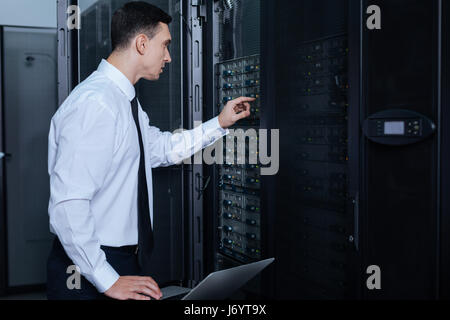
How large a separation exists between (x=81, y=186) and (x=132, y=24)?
67cm

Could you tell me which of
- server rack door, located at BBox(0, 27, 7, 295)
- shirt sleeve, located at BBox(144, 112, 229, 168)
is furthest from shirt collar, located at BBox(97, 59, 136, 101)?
server rack door, located at BBox(0, 27, 7, 295)

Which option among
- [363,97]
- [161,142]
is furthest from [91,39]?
[363,97]

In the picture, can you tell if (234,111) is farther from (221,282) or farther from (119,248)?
(221,282)

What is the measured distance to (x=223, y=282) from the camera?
1.06 metres

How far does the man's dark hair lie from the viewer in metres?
1.66

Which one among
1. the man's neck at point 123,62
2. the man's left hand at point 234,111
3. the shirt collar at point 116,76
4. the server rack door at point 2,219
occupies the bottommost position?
the server rack door at point 2,219

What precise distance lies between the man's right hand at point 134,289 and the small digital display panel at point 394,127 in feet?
2.77

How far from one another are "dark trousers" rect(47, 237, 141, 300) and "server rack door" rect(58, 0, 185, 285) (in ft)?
3.22

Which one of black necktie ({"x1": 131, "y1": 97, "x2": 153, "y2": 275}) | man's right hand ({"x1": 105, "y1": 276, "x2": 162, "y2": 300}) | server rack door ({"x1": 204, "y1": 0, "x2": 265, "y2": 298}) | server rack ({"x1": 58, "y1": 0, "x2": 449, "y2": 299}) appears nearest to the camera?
man's right hand ({"x1": 105, "y1": 276, "x2": 162, "y2": 300})

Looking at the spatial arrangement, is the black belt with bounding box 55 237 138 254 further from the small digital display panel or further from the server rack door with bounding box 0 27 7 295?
the server rack door with bounding box 0 27 7 295

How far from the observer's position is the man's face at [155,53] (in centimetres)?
171

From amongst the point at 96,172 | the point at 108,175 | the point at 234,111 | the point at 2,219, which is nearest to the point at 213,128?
the point at 234,111

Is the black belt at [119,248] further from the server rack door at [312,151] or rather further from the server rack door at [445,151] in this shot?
the server rack door at [445,151]

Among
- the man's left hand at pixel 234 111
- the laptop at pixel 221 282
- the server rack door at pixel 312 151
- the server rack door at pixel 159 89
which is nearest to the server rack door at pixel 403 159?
the server rack door at pixel 312 151
